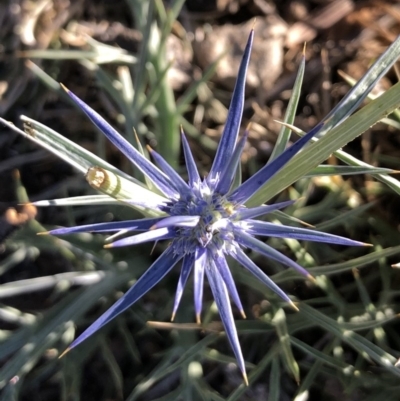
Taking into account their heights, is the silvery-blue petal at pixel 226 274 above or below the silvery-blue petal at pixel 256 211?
below

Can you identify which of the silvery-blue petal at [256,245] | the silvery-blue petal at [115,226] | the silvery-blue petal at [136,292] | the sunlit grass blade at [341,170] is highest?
the sunlit grass blade at [341,170]

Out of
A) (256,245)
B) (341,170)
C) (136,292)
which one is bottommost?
(136,292)

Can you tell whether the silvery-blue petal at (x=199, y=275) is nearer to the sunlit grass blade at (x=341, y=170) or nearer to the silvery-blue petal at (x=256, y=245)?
the silvery-blue petal at (x=256, y=245)

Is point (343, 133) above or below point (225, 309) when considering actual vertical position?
above

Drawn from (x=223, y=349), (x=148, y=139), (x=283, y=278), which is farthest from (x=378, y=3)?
(x=223, y=349)

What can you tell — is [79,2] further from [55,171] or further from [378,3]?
[378,3]

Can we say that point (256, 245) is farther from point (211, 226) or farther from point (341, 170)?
point (341, 170)

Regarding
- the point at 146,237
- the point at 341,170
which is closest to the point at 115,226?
the point at 146,237

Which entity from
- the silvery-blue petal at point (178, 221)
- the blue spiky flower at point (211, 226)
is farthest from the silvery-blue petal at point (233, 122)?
the silvery-blue petal at point (178, 221)

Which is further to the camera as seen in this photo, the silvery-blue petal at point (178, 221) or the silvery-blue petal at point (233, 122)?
the silvery-blue petal at point (233, 122)
